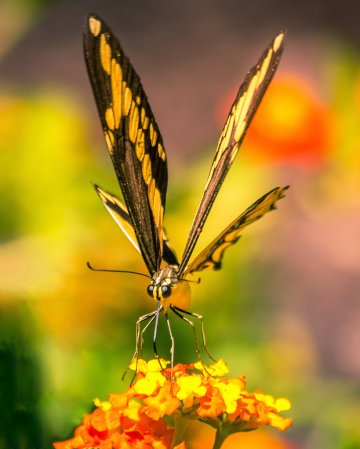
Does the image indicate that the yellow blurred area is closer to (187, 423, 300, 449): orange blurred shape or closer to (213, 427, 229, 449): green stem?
(187, 423, 300, 449): orange blurred shape

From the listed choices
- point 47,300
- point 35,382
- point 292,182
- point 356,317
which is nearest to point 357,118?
point 292,182

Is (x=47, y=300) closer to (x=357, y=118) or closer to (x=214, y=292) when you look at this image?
(x=214, y=292)

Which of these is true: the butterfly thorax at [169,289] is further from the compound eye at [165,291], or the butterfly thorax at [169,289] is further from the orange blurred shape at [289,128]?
the orange blurred shape at [289,128]

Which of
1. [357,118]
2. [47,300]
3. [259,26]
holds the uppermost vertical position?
[259,26]

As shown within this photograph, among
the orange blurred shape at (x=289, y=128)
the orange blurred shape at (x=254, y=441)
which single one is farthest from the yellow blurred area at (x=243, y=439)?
the orange blurred shape at (x=289, y=128)

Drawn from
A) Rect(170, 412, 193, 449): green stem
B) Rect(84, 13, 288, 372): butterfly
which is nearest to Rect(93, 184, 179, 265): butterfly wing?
Rect(84, 13, 288, 372): butterfly
